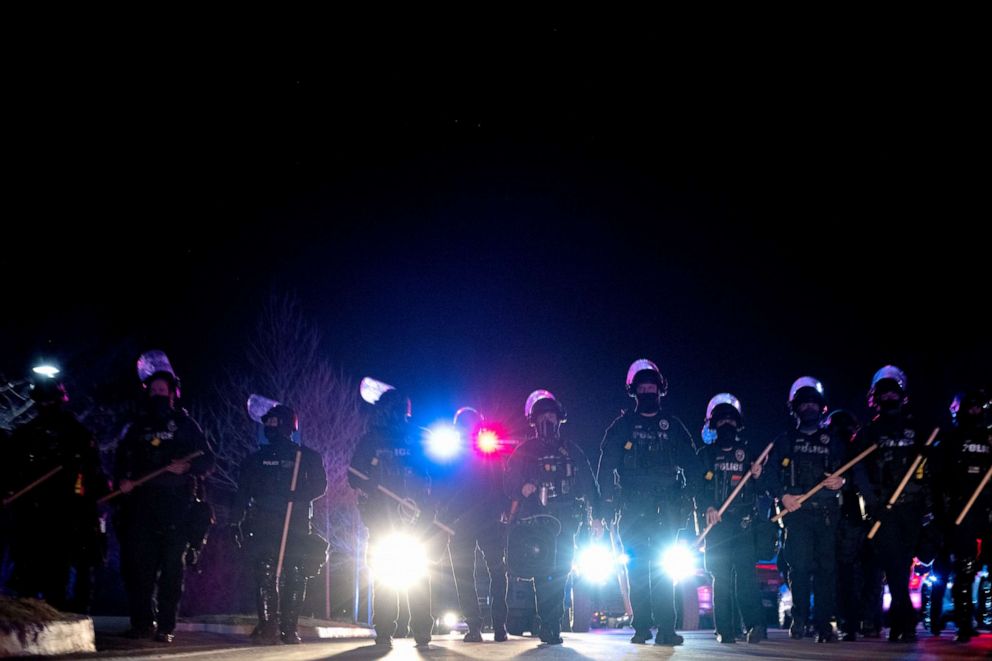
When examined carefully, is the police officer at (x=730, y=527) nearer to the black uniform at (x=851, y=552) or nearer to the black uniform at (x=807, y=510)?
the black uniform at (x=807, y=510)

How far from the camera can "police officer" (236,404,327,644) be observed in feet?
42.0

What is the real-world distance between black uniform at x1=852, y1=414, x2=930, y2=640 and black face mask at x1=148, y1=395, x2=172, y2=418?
8.46m

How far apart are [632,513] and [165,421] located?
5.44 meters

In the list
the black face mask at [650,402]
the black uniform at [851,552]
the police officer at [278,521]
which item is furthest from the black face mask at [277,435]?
Result: the black uniform at [851,552]

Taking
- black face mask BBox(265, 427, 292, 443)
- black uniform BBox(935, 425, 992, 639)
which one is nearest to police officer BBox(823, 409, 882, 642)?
black uniform BBox(935, 425, 992, 639)

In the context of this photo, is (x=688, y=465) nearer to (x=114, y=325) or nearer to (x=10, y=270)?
(x=10, y=270)

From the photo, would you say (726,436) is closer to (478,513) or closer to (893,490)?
(893,490)

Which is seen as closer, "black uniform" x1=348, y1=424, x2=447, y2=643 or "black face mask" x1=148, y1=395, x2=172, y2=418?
"black face mask" x1=148, y1=395, x2=172, y2=418

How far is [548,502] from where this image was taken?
13086 mm

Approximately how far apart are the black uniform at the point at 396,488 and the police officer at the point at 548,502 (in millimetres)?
1001

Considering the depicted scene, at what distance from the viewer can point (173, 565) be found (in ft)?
39.1

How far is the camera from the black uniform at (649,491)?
12.5 m

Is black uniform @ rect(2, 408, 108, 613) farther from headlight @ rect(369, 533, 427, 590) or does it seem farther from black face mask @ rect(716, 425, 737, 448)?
black face mask @ rect(716, 425, 737, 448)

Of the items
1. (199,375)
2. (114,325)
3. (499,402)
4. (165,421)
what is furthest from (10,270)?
(165,421)
